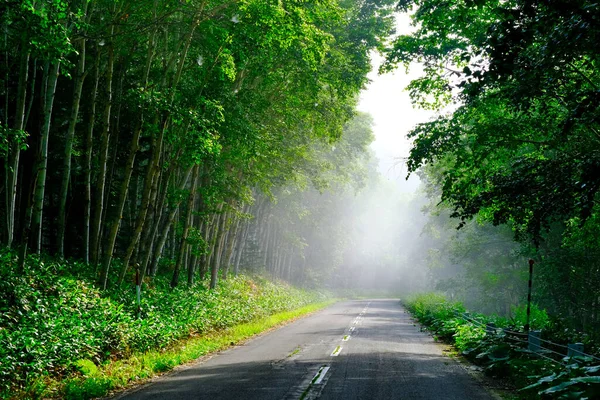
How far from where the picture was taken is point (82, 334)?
31.3 feet

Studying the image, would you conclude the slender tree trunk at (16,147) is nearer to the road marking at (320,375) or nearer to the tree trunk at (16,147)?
the tree trunk at (16,147)

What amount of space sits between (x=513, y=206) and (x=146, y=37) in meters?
10.5

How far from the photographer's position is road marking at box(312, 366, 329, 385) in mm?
9056

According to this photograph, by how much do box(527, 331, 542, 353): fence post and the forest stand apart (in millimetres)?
1583

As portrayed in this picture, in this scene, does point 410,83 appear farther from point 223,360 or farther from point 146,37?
point 223,360

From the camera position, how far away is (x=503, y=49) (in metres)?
5.46

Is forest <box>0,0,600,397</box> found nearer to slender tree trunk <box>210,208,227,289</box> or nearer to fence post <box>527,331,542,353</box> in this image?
slender tree trunk <box>210,208,227,289</box>

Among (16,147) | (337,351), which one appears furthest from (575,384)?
(16,147)

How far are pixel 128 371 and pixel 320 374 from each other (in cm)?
354

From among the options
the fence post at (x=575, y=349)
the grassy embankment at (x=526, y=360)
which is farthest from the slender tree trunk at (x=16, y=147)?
the fence post at (x=575, y=349)

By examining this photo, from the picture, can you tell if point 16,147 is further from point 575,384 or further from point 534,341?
point 534,341

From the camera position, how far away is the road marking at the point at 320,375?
29.7ft

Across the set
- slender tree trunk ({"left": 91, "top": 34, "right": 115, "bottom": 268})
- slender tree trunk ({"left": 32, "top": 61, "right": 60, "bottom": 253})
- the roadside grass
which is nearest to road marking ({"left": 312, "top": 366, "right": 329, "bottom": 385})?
the roadside grass

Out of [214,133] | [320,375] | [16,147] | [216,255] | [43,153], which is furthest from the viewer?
[216,255]
